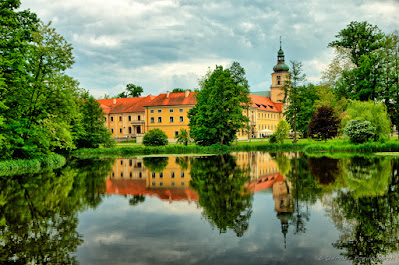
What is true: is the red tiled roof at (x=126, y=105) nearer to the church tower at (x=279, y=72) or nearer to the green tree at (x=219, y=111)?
the green tree at (x=219, y=111)

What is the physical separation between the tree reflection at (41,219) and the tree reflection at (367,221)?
16.1 feet

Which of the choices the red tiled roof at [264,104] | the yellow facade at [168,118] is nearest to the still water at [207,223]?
the yellow facade at [168,118]

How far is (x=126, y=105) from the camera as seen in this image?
8250 cm

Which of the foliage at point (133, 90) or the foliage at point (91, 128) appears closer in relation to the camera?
the foliage at point (91, 128)

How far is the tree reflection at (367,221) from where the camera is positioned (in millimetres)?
5664

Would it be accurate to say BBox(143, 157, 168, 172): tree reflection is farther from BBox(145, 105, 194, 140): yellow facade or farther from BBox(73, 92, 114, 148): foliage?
BBox(145, 105, 194, 140): yellow facade

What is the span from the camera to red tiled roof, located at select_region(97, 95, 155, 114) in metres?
78.9

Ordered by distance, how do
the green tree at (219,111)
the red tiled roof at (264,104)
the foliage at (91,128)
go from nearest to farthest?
the green tree at (219,111), the foliage at (91,128), the red tiled roof at (264,104)

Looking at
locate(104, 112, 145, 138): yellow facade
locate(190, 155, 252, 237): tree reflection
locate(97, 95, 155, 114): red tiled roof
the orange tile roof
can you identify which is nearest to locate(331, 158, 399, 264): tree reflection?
locate(190, 155, 252, 237): tree reflection

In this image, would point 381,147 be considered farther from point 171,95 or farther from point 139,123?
point 139,123

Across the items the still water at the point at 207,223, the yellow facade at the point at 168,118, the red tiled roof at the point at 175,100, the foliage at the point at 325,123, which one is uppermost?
the red tiled roof at the point at 175,100

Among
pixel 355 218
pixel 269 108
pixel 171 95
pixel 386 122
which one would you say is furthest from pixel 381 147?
pixel 269 108

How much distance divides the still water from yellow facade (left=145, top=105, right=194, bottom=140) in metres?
56.9

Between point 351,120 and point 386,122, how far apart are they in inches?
128
